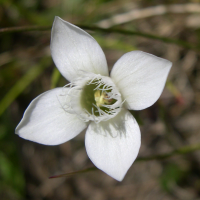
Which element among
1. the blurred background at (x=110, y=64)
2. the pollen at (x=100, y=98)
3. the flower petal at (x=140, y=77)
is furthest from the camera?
the blurred background at (x=110, y=64)

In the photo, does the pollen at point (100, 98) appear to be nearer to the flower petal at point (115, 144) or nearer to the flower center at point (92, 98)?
the flower center at point (92, 98)

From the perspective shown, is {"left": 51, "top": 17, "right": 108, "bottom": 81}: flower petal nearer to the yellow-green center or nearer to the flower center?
the flower center

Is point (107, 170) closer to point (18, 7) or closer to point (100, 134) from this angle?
point (100, 134)

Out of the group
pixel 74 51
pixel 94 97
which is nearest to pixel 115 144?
pixel 94 97

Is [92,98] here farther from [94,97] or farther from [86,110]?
[86,110]

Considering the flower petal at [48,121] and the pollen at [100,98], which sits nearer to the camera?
the flower petal at [48,121]

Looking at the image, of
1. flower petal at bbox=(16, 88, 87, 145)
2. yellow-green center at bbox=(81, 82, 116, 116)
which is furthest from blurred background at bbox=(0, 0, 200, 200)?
flower petal at bbox=(16, 88, 87, 145)

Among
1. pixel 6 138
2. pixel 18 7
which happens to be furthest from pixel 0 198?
pixel 18 7

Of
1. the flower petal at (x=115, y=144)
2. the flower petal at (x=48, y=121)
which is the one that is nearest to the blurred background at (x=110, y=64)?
the flower petal at (x=48, y=121)
